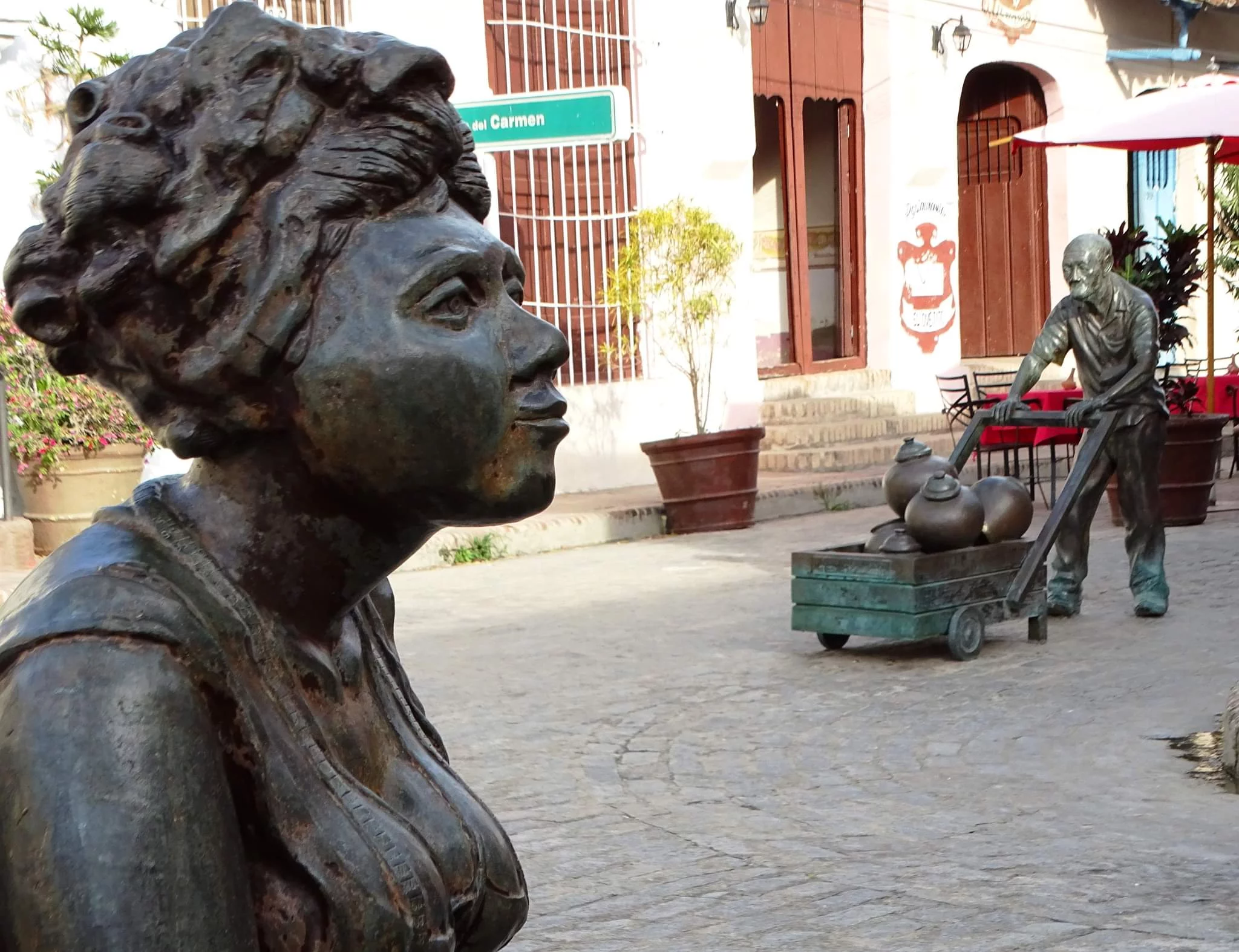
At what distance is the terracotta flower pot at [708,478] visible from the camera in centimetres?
1206

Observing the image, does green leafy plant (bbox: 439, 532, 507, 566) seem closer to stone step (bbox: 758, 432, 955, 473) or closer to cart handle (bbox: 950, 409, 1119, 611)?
cart handle (bbox: 950, 409, 1119, 611)

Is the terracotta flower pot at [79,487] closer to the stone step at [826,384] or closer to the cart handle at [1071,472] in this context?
the cart handle at [1071,472]

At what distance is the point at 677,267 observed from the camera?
12961mm

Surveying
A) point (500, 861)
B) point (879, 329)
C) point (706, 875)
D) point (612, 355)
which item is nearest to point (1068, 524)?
point (706, 875)

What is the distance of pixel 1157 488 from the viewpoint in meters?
9.01

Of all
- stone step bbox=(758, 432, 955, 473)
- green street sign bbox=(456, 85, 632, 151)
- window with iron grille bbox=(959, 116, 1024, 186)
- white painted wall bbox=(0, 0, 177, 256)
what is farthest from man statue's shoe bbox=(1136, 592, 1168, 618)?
window with iron grille bbox=(959, 116, 1024, 186)

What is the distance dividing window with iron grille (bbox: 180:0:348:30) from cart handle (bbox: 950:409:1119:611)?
5.69 meters

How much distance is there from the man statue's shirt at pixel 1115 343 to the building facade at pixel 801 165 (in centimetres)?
484

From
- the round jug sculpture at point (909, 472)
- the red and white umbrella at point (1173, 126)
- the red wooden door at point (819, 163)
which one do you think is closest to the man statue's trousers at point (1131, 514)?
the round jug sculpture at point (909, 472)

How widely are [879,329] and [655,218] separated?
18.3 ft

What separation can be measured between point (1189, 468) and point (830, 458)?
12.8 feet

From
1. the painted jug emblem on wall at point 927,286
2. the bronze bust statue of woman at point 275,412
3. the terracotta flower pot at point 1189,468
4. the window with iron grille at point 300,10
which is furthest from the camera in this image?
the painted jug emblem on wall at point 927,286

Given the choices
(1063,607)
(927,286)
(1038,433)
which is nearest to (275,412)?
(1063,607)

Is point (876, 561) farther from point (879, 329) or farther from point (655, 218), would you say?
point (879, 329)
